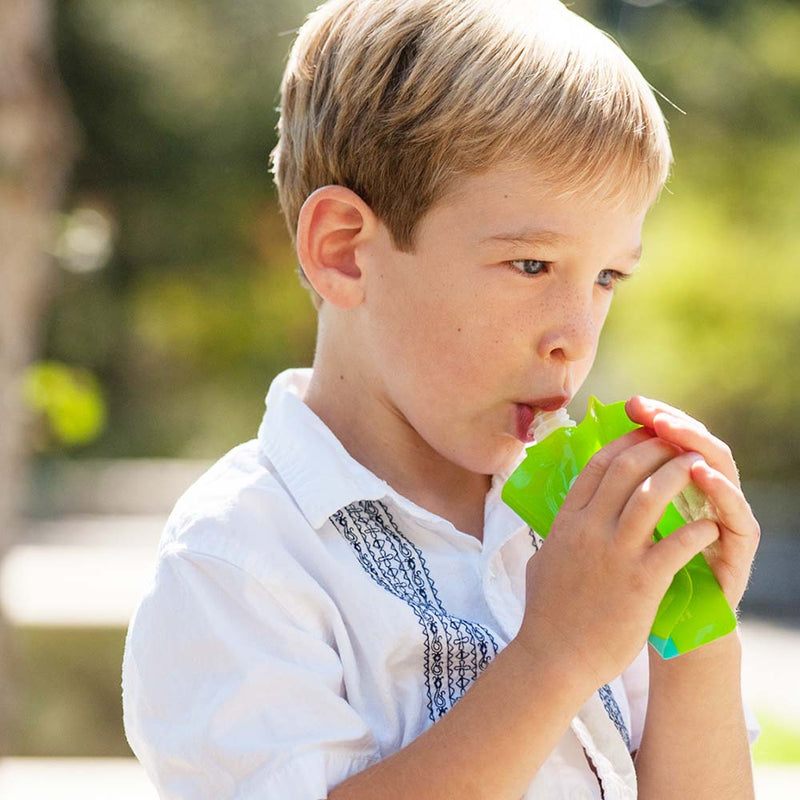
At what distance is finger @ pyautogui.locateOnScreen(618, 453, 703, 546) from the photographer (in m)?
1.49

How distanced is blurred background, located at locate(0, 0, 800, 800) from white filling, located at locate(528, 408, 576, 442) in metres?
10.3

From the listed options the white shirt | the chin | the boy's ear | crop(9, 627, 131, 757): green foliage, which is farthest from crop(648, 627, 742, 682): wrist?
crop(9, 627, 131, 757): green foliage

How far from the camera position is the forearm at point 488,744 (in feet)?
4.80

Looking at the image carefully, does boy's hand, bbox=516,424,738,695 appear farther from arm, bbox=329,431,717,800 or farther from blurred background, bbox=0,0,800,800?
blurred background, bbox=0,0,800,800

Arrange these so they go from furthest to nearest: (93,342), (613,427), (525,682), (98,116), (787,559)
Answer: (93,342), (98,116), (787,559), (613,427), (525,682)

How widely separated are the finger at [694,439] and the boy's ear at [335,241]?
49 cm

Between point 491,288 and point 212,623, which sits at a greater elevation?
point 491,288

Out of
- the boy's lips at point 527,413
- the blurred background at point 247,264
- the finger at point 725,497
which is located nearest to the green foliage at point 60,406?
the boy's lips at point 527,413

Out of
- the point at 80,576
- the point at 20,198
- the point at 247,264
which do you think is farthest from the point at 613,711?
the point at 247,264

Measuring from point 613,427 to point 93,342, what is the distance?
19.6 meters

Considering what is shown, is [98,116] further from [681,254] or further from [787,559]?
[787,559]

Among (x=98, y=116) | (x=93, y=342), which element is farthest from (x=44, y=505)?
(x=98, y=116)

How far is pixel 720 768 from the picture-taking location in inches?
69.7

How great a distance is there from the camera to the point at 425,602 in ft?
5.52
